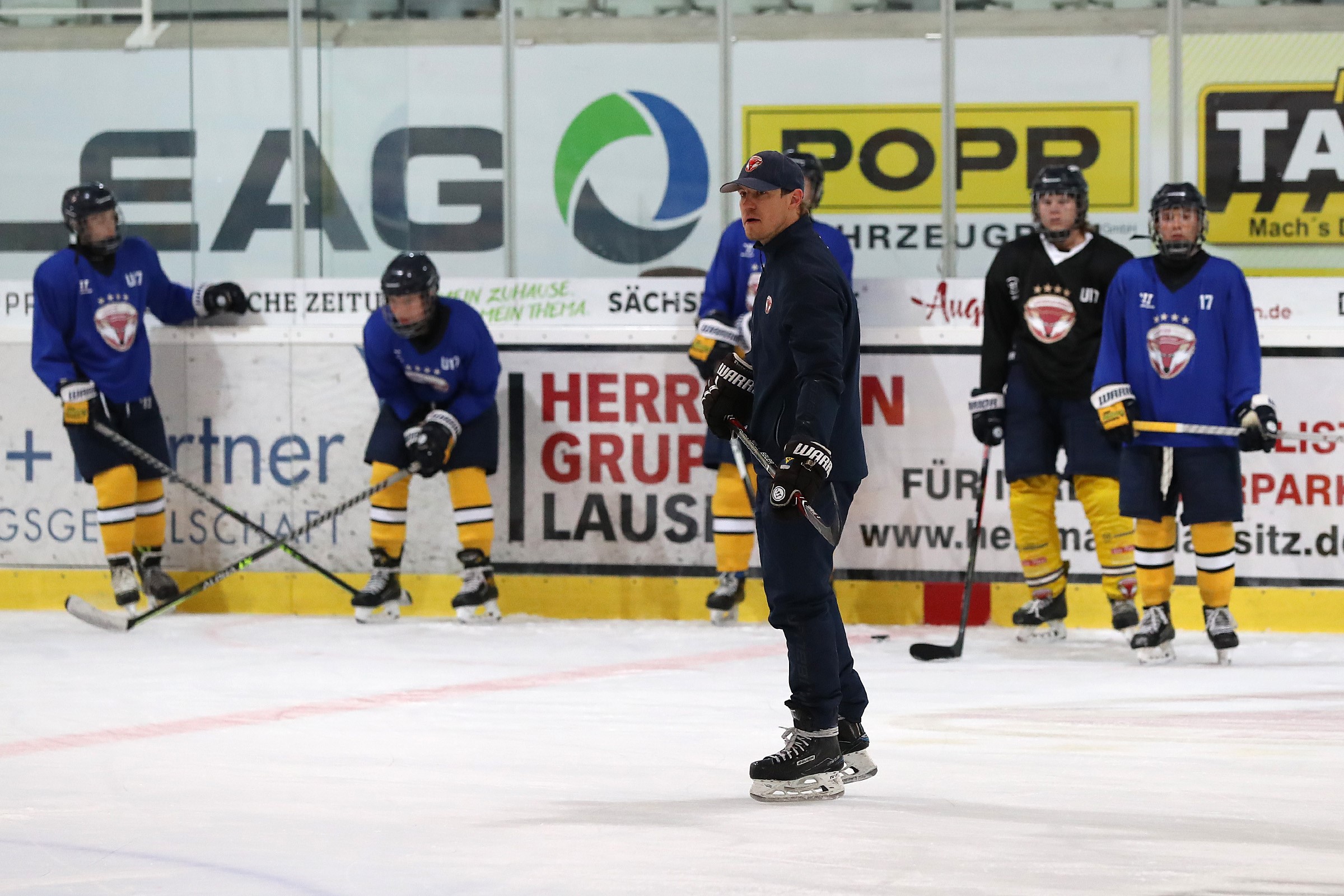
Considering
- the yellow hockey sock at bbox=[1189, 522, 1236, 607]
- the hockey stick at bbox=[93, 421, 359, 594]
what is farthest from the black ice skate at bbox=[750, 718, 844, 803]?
the hockey stick at bbox=[93, 421, 359, 594]

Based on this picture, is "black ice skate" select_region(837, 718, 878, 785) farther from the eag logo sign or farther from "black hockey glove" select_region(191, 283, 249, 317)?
"black hockey glove" select_region(191, 283, 249, 317)

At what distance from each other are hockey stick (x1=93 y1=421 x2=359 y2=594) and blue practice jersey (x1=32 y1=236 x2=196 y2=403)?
151mm

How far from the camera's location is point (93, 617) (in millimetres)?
5492

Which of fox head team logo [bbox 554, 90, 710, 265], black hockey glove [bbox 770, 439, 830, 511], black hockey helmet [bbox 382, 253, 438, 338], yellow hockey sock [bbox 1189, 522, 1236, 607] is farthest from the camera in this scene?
fox head team logo [bbox 554, 90, 710, 265]

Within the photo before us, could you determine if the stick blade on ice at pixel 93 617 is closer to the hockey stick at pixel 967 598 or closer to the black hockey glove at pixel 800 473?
the hockey stick at pixel 967 598

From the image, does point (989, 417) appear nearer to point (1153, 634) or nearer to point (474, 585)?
point (1153, 634)

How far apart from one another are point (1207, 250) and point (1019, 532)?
1.29 metres

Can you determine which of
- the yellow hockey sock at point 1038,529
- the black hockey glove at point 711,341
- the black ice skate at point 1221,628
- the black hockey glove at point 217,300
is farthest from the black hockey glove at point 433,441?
the black ice skate at point 1221,628

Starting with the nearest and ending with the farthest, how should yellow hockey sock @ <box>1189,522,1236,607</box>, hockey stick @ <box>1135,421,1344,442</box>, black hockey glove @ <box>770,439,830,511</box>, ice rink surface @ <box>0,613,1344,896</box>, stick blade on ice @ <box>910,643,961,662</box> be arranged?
ice rink surface @ <box>0,613,1344,896</box>
black hockey glove @ <box>770,439,830,511</box>
hockey stick @ <box>1135,421,1344,442</box>
yellow hockey sock @ <box>1189,522,1236,607</box>
stick blade on ice @ <box>910,643,961,662</box>

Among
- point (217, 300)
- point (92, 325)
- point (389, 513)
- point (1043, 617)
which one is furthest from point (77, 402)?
point (1043, 617)

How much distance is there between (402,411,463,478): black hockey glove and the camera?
548cm

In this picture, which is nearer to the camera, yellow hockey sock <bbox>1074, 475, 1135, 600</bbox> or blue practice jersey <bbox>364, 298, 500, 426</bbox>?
yellow hockey sock <bbox>1074, 475, 1135, 600</bbox>

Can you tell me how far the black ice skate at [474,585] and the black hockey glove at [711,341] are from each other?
1019 mm

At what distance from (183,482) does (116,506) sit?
25 cm
